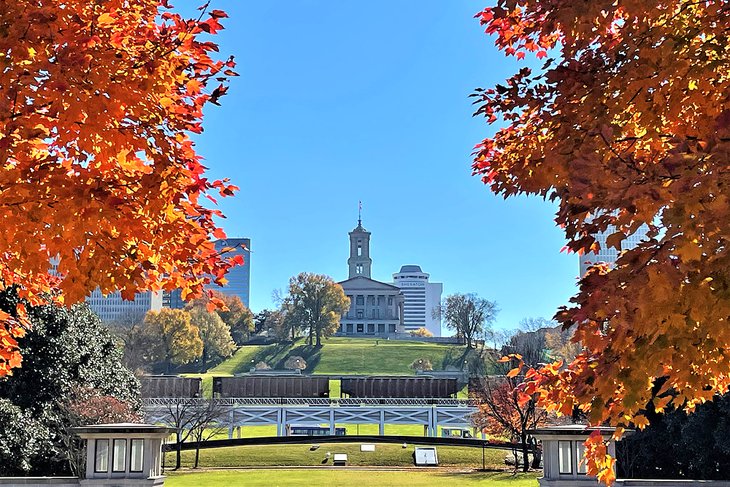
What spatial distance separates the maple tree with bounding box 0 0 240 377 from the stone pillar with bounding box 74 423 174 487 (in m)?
5.67

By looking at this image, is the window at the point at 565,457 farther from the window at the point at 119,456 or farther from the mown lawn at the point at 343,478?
the mown lawn at the point at 343,478

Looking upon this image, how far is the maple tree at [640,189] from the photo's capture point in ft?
8.75

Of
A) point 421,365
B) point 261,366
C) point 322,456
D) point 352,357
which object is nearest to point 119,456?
point 322,456

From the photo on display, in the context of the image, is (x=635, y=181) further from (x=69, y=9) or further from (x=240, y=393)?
(x=240, y=393)

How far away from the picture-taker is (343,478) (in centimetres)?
1814

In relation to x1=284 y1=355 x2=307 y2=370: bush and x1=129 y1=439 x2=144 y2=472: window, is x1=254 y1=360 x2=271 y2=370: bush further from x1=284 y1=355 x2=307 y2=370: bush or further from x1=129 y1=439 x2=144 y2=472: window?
x1=129 y1=439 x2=144 y2=472: window

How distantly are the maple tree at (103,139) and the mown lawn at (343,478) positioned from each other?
1375cm

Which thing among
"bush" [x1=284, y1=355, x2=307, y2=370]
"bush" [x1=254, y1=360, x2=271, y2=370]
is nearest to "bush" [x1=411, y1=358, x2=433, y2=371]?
"bush" [x1=284, y1=355, x2=307, y2=370]

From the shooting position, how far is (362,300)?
11231cm

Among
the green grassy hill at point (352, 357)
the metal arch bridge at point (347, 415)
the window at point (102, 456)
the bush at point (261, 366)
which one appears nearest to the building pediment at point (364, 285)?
the green grassy hill at point (352, 357)

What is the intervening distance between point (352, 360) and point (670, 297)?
75.5 meters

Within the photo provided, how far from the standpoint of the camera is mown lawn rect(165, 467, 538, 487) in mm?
17172

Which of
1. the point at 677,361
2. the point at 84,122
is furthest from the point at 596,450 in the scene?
the point at 84,122

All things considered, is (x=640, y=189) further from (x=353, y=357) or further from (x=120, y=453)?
(x=353, y=357)
